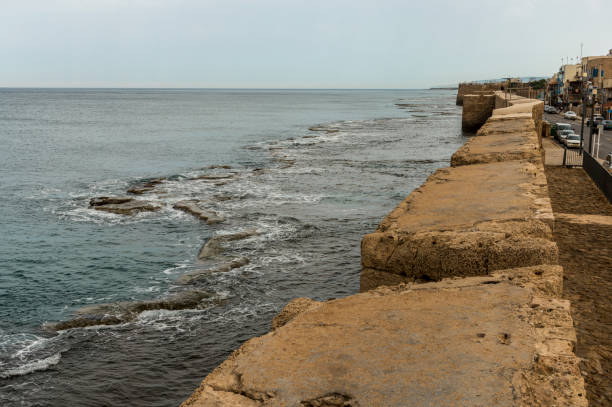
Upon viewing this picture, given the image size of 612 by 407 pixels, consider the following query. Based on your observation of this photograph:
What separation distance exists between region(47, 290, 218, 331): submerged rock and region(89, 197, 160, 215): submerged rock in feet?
25.9

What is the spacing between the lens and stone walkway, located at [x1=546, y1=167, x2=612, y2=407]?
4.48 metres

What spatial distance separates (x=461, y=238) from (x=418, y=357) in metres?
1.71

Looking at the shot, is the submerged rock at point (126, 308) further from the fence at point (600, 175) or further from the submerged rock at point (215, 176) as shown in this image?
the submerged rock at point (215, 176)

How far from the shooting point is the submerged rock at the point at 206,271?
1174 centimetres

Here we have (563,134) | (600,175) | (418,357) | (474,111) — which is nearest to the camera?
(418,357)

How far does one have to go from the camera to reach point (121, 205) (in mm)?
18922

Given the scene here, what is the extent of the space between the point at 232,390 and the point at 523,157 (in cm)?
686

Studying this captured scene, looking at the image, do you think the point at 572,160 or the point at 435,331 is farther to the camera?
the point at 572,160

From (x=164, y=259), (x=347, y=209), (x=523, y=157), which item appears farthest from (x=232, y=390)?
(x=347, y=209)

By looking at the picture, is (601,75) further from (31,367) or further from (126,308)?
(31,367)

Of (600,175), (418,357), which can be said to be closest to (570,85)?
(600,175)

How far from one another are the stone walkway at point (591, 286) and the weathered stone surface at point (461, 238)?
1.14 metres

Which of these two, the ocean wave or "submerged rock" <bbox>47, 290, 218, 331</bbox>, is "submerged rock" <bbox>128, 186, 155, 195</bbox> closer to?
"submerged rock" <bbox>47, 290, 218, 331</bbox>

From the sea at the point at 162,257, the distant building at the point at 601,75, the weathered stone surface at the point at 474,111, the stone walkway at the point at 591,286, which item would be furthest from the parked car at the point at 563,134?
the distant building at the point at 601,75
